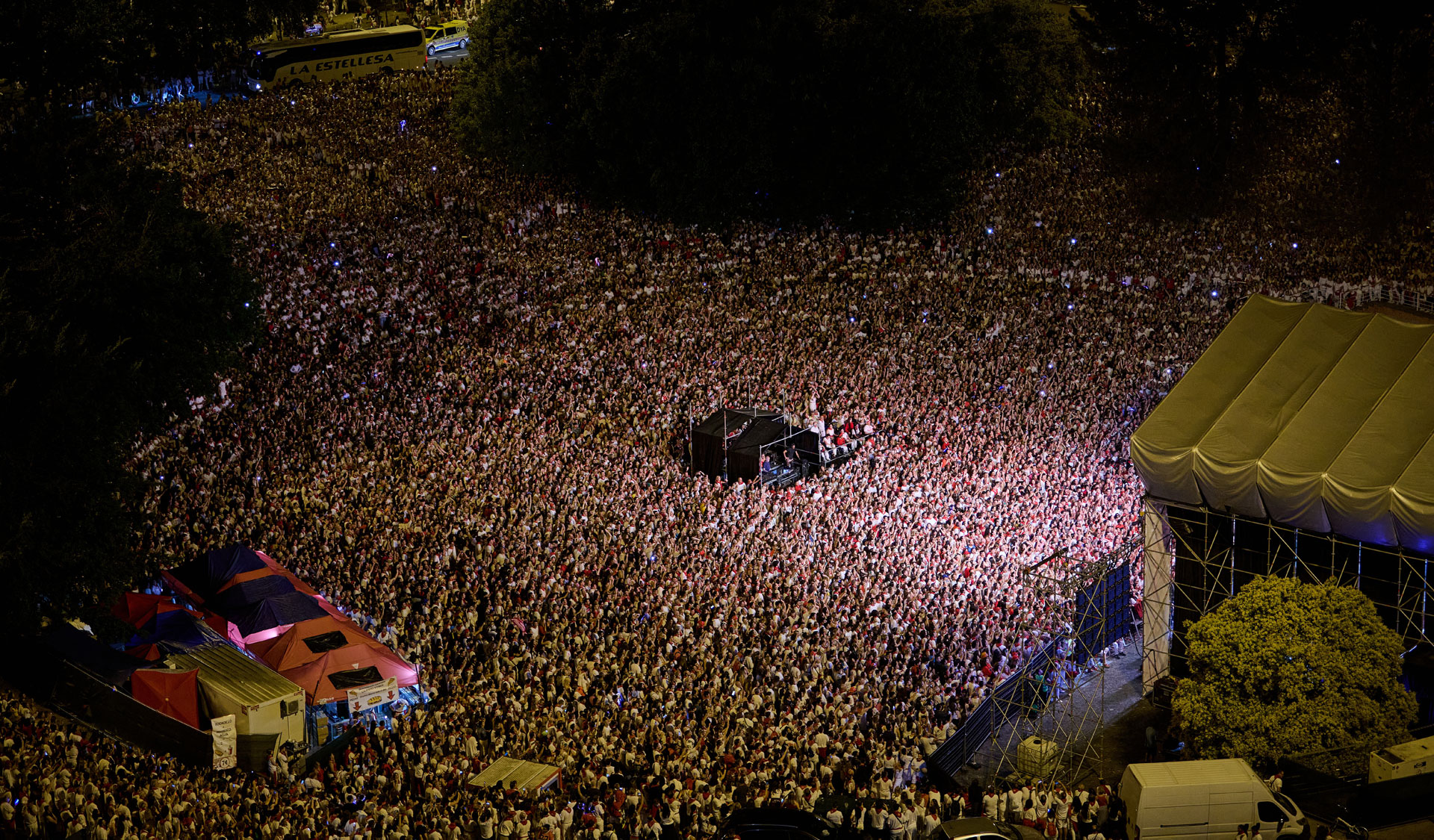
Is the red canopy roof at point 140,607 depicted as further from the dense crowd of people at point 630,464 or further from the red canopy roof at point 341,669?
the red canopy roof at point 341,669

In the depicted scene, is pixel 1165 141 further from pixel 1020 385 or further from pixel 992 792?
pixel 992 792

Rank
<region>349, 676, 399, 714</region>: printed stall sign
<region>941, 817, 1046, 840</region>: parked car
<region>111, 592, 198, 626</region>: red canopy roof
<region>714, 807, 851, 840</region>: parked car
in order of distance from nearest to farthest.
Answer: <region>714, 807, 851, 840</region>: parked car
<region>941, 817, 1046, 840</region>: parked car
<region>349, 676, 399, 714</region>: printed stall sign
<region>111, 592, 198, 626</region>: red canopy roof

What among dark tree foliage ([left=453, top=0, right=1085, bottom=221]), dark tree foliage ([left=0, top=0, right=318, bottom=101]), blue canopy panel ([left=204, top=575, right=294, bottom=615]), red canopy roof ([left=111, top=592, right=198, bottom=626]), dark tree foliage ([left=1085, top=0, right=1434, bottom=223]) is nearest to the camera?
blue canopy panel ([left=204, top=575, right=294, bottom=615])

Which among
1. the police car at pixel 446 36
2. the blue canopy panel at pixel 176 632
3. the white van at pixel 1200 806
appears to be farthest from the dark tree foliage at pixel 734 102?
the white van at pixel 1200 806

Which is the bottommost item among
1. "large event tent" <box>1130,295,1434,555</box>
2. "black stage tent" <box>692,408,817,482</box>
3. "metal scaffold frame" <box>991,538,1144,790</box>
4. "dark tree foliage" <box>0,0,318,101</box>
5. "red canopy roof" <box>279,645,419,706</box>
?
"metal scaffold frame" <box>991,538,1144,790</box>

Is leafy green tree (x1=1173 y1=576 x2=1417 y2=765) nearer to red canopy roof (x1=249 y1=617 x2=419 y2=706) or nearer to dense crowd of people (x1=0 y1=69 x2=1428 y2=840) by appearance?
dense crowd of people (x1=0 y1=69 x2=1428 y2=840)

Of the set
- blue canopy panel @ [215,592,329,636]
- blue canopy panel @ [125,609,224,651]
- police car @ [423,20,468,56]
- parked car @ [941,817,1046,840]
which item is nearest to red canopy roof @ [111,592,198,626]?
blue canopy panel @ [125,609,224,651]
